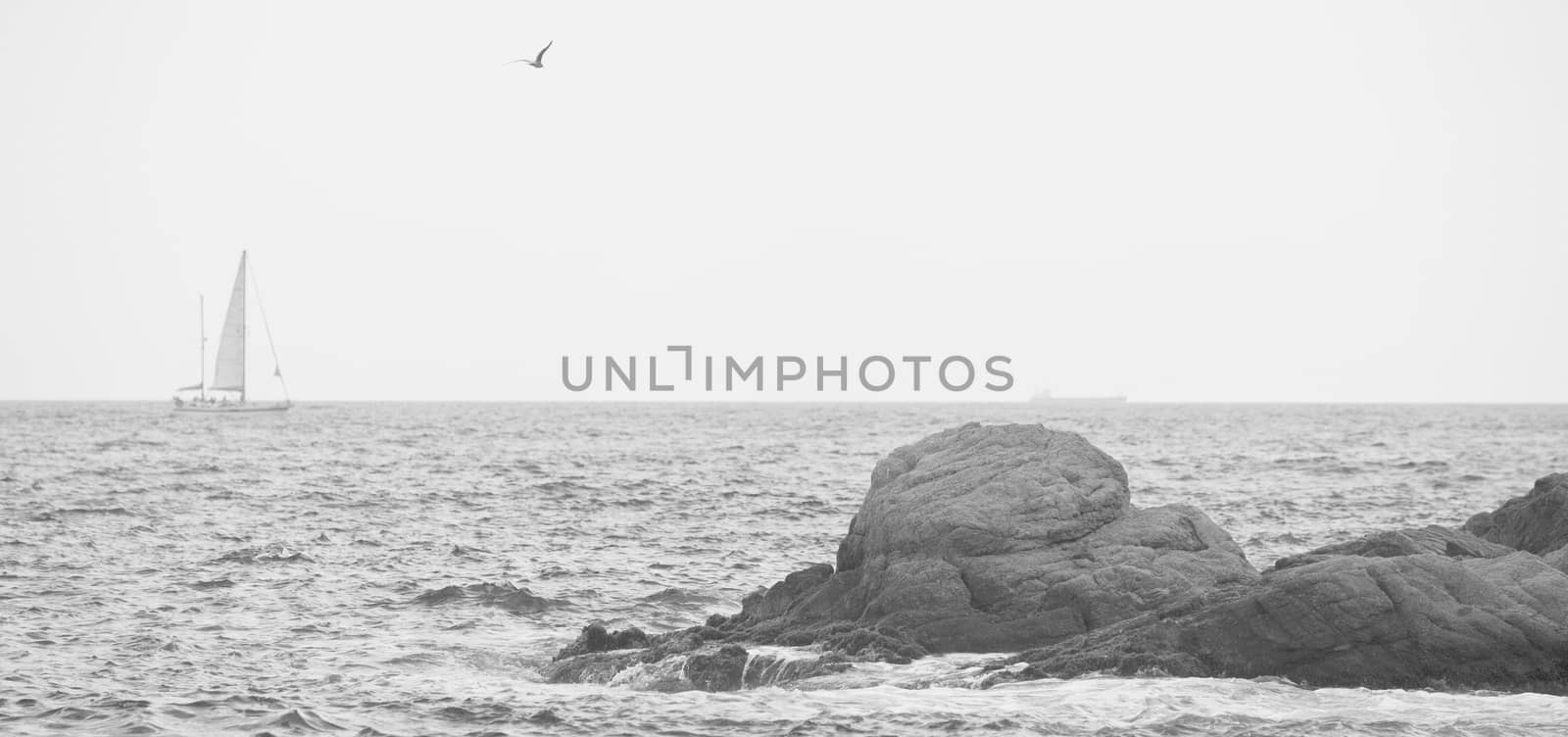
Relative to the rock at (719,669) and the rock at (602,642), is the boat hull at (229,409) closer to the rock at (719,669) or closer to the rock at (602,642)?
the rock at (602,642)

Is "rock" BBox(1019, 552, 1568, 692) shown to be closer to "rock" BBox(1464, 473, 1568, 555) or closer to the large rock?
the large rock

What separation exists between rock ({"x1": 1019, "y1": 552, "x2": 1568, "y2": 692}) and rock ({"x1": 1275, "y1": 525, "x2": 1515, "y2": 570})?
3.10 metres

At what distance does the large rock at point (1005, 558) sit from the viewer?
64.4 feet

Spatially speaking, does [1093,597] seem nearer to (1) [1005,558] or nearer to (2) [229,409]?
(1) [1005,558]

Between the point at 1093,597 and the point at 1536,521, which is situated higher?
the point at 1536,521

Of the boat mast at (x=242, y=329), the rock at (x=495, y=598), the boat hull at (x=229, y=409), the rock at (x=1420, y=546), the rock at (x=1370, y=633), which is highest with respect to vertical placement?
the boat mast at (x=242, y=329)

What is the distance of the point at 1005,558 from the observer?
66.8 feet

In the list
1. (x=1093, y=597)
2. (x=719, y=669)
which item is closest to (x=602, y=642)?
(x=719, y=669)

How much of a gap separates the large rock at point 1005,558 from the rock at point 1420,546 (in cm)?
225

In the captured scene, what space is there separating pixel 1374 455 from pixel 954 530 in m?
55.7

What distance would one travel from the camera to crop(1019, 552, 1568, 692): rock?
55.9 feet

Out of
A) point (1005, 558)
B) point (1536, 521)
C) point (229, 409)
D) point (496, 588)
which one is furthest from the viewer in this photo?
point (229, 409)

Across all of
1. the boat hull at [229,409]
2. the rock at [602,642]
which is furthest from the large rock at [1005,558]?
the boat hull at [229,409]

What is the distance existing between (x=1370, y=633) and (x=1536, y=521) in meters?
8.75
